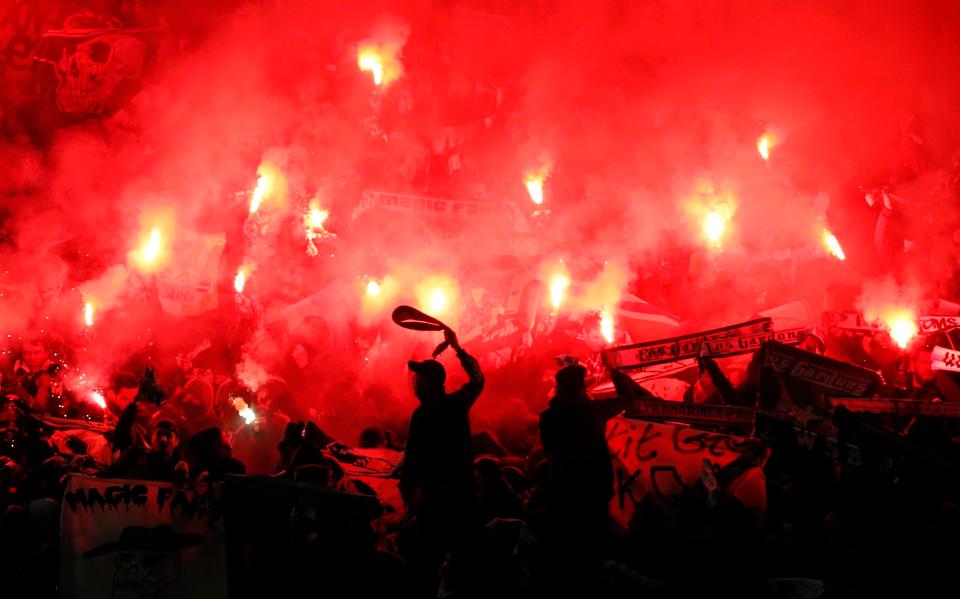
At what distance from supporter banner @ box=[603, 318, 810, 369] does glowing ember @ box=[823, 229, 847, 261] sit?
8.42 metres

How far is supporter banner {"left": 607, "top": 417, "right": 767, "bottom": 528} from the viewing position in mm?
4750

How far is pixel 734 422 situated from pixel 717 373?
0.67m

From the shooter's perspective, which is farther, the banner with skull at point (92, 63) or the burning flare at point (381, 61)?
the burning flare at point (381, 61)

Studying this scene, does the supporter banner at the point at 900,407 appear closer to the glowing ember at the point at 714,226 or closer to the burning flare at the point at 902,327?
the burning flare at the point at 902,327

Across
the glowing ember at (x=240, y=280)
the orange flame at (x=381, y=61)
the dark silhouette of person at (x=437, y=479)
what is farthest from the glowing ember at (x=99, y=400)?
the orange flame at (x=381, y=61)

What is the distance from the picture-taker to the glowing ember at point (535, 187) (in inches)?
630

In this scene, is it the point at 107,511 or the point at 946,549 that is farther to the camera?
the point at 107,511

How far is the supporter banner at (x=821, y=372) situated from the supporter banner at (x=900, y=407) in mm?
565

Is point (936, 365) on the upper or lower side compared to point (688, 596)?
upper

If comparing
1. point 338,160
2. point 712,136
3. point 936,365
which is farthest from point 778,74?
point 936,365

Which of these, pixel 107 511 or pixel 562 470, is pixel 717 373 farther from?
pixel 107 511

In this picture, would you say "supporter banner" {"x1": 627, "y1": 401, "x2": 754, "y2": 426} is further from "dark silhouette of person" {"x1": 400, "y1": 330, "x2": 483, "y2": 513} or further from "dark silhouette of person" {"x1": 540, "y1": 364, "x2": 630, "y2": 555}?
"dark silhouette of person" {"x1": 400, "y1": 330, "x2": 483, "y2": 513}

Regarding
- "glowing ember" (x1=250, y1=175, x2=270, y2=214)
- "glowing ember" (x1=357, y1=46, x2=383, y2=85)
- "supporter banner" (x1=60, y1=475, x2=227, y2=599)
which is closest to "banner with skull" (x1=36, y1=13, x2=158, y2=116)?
"glowing ember" (x1=250, y1=175, x2=270, y2=214)

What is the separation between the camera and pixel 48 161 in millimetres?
14812
